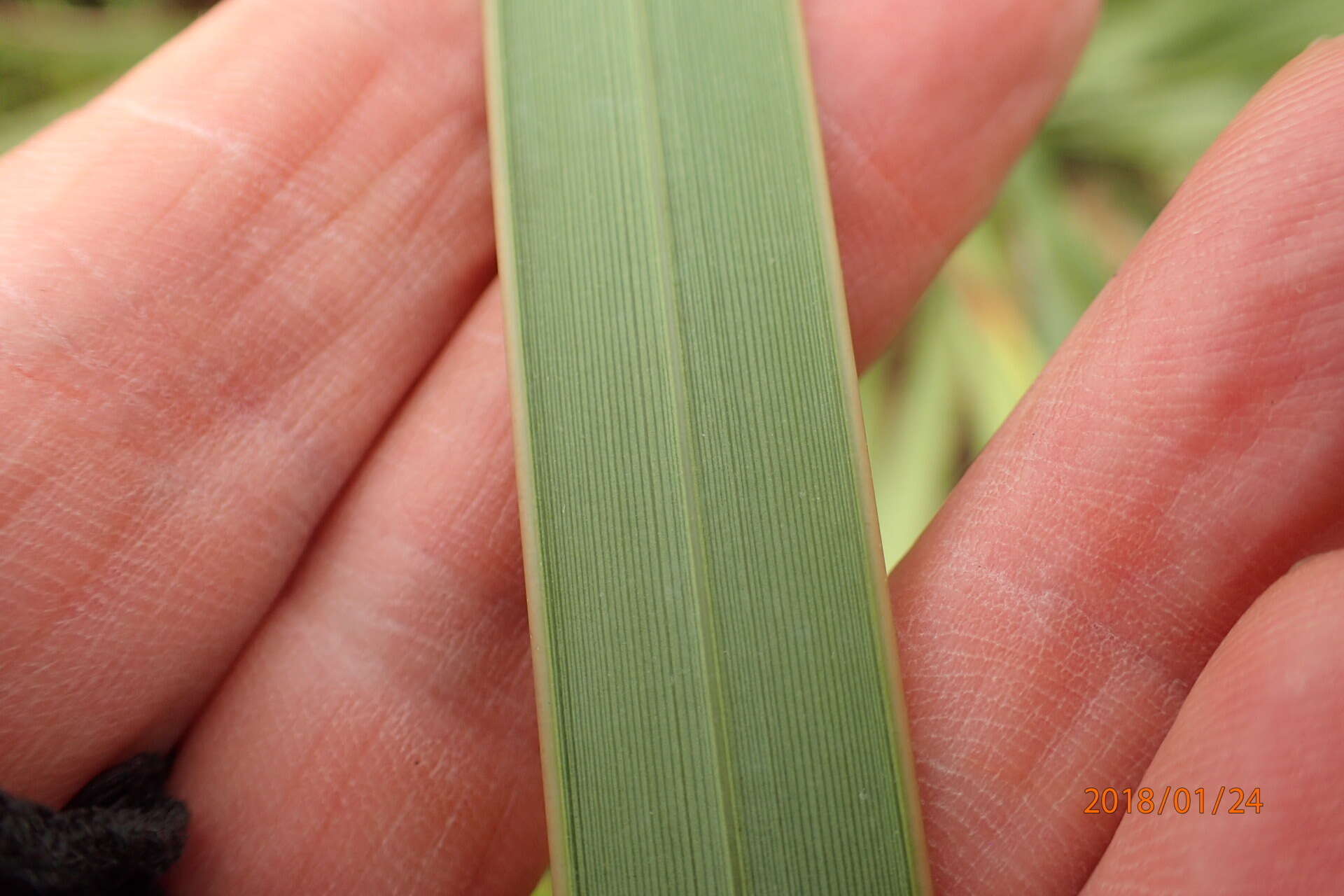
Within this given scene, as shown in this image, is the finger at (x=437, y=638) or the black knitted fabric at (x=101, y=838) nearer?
the black knitted fabric at (x=101, y=838)

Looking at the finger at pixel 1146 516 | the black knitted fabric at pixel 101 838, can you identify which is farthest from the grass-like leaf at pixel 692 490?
the black knitted fabric at pixel 101 838

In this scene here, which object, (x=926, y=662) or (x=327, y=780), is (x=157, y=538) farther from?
(x=926, y=662)

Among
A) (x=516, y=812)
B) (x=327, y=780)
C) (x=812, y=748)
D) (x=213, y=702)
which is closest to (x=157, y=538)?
(x=213, y=702)

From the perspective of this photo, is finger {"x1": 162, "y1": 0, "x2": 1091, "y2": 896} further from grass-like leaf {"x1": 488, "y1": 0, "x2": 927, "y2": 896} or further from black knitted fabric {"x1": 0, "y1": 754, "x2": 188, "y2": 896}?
grass-like leaf {"x1": 488, "y1": 0, "x2": 927, "y2": 896}

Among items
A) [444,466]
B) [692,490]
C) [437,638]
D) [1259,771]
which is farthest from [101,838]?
[1259,771]

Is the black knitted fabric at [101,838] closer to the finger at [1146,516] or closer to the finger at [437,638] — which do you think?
the finger at [437,638]

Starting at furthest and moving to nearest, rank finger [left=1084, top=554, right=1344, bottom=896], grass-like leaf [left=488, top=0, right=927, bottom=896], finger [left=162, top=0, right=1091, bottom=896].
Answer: finger [left=162, top=0, right=1091, bottom=896]
grass-like leaf [left=488, top=0, right=927, bottom=896]
finger [left=1084, top=554, right=1344, bottom=896]

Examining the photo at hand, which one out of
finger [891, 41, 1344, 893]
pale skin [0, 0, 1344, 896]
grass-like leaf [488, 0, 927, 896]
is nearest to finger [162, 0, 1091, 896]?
pale skin [0, 0, 1344, 896]

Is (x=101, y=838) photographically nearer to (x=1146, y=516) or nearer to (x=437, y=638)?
(x=437, y=638)
